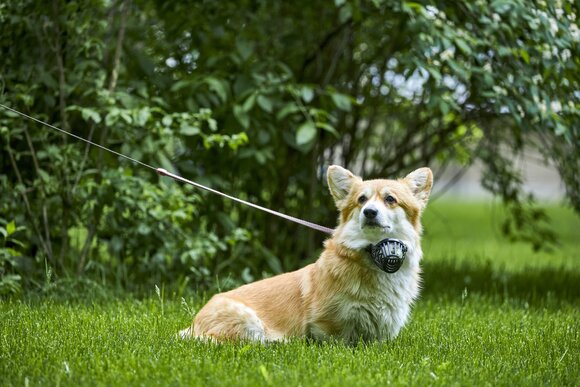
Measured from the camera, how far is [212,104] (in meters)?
6.10

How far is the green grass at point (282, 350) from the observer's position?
331cm

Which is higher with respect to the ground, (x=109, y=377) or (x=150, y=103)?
(x=150, y=103)

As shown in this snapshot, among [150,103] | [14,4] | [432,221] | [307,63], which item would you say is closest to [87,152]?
[150,103]

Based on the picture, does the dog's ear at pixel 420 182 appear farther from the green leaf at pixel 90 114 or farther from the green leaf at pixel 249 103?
the green leaf at pixel 90 114

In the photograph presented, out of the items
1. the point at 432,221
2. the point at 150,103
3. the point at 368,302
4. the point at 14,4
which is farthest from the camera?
the point at 432,221

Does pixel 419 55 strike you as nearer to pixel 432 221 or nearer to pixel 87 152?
pixel 87 152

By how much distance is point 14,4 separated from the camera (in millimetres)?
5246

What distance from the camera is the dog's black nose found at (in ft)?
12.6

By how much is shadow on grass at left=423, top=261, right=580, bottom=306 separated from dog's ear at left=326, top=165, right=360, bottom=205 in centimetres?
200

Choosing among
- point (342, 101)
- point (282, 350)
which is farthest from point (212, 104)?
point (282, 350)

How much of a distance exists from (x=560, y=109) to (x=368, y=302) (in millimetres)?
2455

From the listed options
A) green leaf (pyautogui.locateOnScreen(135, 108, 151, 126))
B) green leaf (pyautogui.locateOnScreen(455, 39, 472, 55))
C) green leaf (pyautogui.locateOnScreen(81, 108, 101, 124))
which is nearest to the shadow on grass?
green leaf (pyautogui.locateOnScreen(455, 39, 472, 55))

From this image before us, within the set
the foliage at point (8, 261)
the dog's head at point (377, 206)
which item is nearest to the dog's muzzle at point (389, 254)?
the dog's head at point (377, 206)

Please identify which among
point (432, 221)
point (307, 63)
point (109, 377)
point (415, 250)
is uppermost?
point (307, 63)
